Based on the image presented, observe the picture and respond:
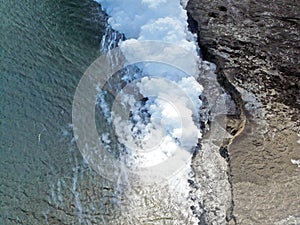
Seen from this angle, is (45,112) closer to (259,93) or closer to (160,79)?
(160,79)

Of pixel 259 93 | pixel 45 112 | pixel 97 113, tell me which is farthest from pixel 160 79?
pixel 45 112

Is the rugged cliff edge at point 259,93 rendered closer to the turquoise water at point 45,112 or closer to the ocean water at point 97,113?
the ocean water at point 97,113

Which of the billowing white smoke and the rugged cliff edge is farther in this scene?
the billowing white smoke

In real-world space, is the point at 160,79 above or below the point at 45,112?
above

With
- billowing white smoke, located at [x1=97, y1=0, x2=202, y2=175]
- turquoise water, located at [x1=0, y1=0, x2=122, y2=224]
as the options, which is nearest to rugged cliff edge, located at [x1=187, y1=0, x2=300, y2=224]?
billowing white smoke, located at [x1=97, y1=0, x2=202, y2=175]

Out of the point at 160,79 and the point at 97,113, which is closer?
the point at 97,113

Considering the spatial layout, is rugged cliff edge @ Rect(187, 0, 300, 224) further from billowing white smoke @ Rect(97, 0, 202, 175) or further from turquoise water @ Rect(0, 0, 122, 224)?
turquoise water @ Rect(0, 0, 122, 224)

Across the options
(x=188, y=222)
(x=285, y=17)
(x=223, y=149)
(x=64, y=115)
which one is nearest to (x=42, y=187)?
(x=64, y=115)
